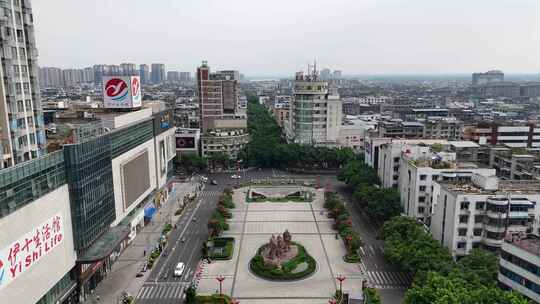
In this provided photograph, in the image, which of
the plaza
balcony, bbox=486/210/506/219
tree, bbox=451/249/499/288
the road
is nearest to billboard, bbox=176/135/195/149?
the road

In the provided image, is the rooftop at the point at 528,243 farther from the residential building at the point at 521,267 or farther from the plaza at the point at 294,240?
the plaza at the point at 294,240

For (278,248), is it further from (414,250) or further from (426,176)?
(426,176)

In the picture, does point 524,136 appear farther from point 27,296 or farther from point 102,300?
point 27,296

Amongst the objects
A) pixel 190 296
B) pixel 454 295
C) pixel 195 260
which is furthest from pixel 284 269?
pixel 454 295

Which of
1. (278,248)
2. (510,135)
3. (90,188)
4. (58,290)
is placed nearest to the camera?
(58,290)

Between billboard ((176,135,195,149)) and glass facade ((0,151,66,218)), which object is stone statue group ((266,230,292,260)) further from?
billboard ((176,135,195,149))

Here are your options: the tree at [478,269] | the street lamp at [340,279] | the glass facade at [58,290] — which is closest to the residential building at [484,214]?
the tree at [478,269]
